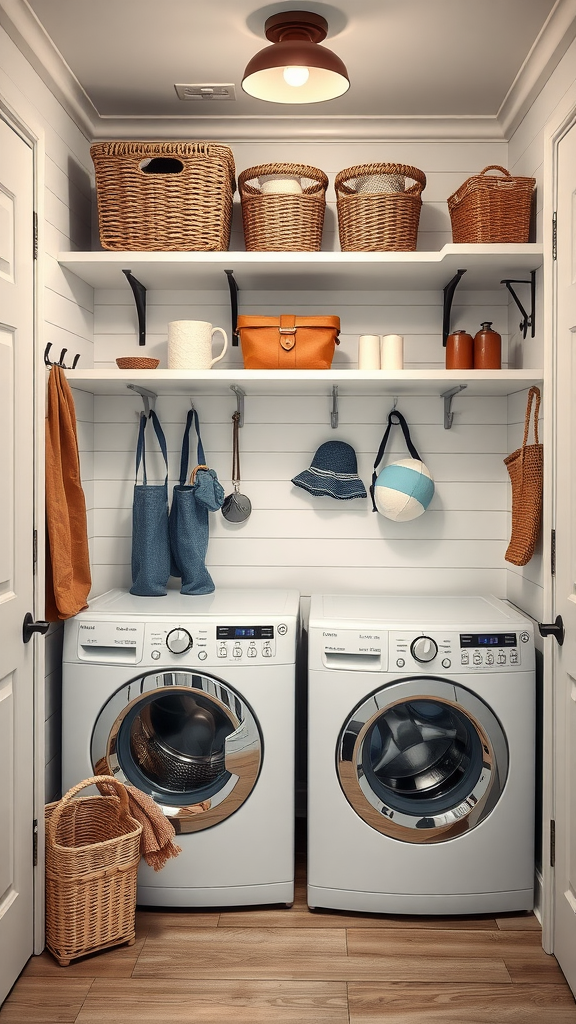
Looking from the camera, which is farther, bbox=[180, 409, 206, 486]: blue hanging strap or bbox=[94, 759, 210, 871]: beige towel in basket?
bbox=[180, 409, 206, 486]: blue hanging strap

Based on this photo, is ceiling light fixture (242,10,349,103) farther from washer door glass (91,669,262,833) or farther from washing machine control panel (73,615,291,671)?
washer door glass (91,669,262,833)

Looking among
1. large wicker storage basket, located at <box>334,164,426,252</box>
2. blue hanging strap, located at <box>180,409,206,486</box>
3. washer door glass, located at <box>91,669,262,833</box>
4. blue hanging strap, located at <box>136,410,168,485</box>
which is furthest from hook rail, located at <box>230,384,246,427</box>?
washer door glass, located at <box>91,669,262,833</box>

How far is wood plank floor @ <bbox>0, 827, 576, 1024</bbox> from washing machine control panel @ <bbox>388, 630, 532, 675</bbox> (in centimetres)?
76

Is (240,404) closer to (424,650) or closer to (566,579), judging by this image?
(424,650)

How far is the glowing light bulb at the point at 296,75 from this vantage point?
6.65 ft

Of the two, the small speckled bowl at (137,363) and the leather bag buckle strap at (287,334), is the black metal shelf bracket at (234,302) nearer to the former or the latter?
the leather bag buckle strap at (287,334)

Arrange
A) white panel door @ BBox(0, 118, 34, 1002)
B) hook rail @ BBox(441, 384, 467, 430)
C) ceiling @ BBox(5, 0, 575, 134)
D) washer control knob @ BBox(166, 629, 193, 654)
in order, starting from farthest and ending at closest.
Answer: hook rail @ BBox(441, 384, 467, 430) → washer control knob @ BBox(166, 629, 193, 654) → ceiling @ BBox(5, 0, 575, 134) → white panel door @ BBox(0, 118, 34, 1002)

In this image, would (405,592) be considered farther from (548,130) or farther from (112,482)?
(548,130)

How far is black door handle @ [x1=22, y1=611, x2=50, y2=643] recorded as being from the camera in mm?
2078

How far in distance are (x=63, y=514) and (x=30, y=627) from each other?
367 mm

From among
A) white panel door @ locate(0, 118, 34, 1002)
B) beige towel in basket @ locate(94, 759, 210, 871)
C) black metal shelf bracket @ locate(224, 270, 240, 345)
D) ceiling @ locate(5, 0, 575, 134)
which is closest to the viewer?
white panel door @ locate(0, 118, 34, 1002)

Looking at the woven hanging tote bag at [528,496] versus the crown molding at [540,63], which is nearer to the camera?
the crown molding at [540,63]

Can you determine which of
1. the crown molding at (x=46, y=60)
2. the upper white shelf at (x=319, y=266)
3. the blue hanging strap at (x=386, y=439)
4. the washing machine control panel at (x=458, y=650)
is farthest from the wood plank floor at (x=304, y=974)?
the crown molding at (x=46, y=60)

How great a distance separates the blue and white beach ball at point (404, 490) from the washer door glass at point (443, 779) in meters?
0.64
